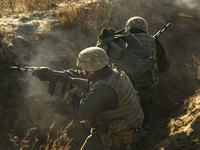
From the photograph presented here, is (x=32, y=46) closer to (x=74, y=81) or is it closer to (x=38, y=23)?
(x=38, y=23)

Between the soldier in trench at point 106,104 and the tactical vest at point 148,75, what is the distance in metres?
0.92

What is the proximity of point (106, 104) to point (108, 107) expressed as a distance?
0.10 meters

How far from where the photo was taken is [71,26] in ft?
16.5

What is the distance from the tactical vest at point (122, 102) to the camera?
8.23ft

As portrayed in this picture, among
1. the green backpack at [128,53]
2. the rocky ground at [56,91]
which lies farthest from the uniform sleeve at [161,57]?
the rocky ground at [56,91]

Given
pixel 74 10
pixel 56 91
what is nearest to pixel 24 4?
pixel 74 10

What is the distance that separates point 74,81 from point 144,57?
4.72 feet

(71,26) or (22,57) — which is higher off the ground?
(71,26)

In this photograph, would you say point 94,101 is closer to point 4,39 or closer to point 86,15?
point 4,39

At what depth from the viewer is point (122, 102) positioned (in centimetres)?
261

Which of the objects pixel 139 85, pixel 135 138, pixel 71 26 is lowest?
pixel 135 138

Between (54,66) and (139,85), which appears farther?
(54,66)

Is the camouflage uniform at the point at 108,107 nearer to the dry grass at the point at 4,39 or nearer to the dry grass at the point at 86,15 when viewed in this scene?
the dry grass at the point at 4,39

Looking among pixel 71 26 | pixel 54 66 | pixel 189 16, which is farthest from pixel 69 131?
pixel 189 16
